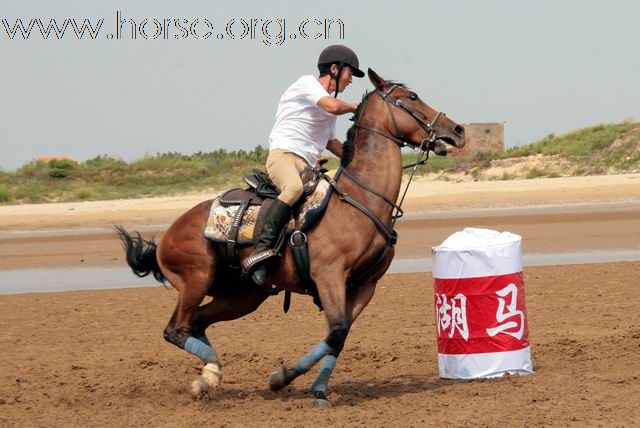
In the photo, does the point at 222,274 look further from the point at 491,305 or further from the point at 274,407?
the point at 491,305

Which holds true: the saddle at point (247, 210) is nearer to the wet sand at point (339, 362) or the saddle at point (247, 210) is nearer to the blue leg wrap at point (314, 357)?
the blue leg wrap at point (314, 357)

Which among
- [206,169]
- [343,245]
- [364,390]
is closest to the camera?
[343,245]

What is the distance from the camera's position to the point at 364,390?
9.45m

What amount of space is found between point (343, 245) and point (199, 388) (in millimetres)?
1602

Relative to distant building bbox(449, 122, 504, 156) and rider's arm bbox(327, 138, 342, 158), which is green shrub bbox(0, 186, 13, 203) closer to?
distant building bbox(449, 122, 504, 156)

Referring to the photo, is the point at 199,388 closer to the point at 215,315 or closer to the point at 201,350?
the point at 201,350

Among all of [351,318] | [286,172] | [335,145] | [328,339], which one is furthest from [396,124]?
[328,339]

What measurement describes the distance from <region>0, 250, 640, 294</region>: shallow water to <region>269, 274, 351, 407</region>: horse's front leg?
27.0 feet

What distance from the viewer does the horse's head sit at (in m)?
9.00

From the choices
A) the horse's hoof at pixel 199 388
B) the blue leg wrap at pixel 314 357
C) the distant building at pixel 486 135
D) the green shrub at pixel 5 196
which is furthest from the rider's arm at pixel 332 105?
the distant building at pixel 486 135

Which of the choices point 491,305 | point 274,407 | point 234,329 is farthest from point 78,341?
point 491,305

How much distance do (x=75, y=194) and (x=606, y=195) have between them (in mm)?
19748

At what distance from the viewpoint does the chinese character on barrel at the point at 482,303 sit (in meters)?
9.07

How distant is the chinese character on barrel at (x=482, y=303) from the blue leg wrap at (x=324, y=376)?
3.41 feet
